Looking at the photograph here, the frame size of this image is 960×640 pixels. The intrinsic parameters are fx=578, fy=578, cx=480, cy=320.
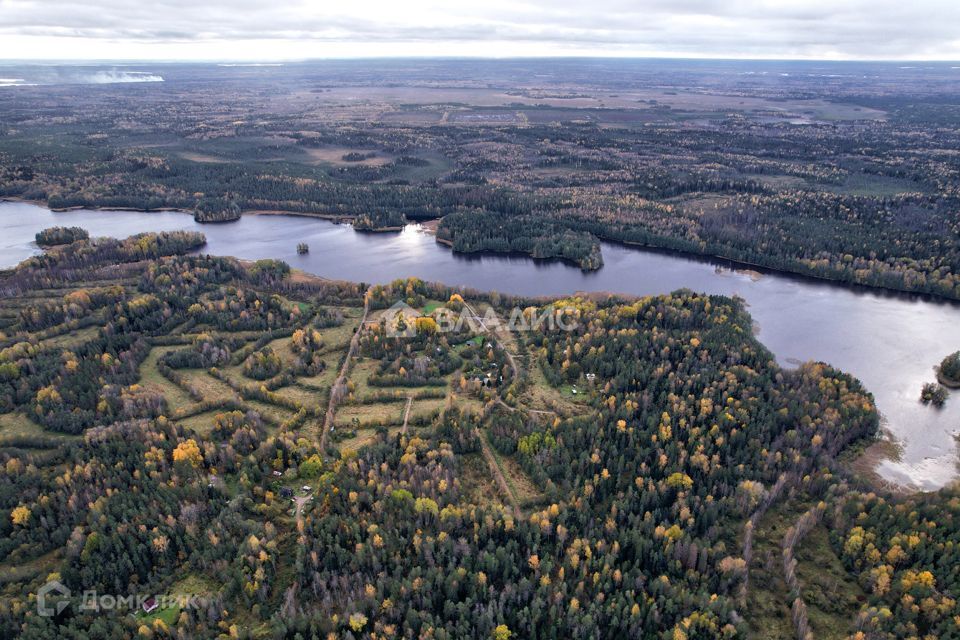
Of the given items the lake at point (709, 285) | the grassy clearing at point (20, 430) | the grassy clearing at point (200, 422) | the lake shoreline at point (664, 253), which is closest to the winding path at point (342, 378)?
the grassy clearing at point (200, 422)

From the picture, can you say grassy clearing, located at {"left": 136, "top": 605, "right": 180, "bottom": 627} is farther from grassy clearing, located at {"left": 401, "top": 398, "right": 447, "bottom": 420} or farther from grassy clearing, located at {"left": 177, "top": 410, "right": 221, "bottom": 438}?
grassy clearing, located at {"left": 401, "top": 398, "right": 447, "bottom": 420}

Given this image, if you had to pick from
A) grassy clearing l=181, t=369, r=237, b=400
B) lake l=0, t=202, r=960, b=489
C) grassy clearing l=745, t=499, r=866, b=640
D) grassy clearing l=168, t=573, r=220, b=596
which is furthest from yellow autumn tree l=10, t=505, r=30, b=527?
lake l=0, t=202, r=960, b=489

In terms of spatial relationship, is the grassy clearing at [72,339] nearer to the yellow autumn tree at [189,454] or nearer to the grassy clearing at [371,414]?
the yellow autumn tree at [189,454]

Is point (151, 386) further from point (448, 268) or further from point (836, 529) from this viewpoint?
point (836, 529)

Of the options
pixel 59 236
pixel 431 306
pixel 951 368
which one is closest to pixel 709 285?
pixel 951 368

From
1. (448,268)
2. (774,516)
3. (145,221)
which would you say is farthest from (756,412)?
(145,221)
